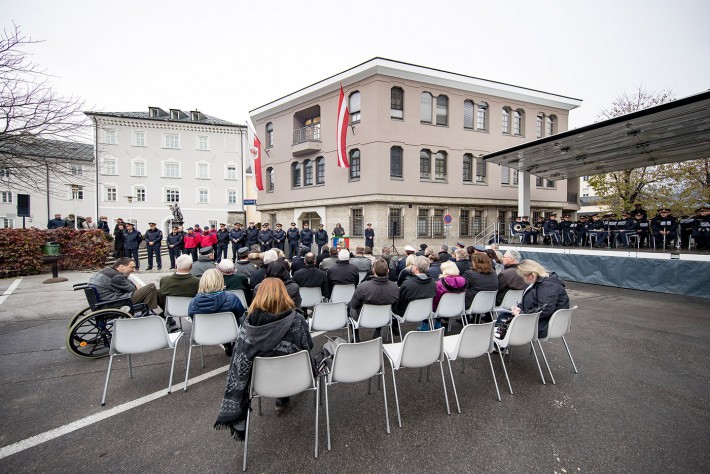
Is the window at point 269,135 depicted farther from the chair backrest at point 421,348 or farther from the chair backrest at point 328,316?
the chair backrest at point 421,348

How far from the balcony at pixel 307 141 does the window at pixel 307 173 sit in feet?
2.59

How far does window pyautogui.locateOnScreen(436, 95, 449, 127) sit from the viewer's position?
66.6ft

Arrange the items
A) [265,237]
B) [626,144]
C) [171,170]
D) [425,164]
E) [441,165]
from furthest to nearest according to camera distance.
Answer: [171,170]
[441,165]
[425,164]
[265,237]
[626,144]

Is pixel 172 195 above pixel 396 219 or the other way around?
above

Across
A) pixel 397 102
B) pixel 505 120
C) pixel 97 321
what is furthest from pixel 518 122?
pixel 97 321

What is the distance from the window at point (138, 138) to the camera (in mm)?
32125

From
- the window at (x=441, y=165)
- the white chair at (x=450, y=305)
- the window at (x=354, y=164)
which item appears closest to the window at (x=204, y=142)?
the window at (x=354, y=164)

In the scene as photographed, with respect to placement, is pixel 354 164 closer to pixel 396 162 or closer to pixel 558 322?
pixel 396 162

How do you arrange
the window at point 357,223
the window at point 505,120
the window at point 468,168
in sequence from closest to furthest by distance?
the window at point 357,223 < the window at point 468,168 < the window at point 505,120

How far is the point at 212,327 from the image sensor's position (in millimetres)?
3750

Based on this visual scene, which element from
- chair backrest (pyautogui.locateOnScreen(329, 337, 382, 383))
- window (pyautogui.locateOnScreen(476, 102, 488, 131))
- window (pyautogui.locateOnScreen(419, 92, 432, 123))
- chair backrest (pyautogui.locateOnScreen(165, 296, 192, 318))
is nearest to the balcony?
window (pyautogui.locateOnScreen(419, 92, 432, 123))

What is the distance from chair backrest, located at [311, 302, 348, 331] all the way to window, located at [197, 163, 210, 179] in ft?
114

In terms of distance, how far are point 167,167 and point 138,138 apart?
415 centimetres

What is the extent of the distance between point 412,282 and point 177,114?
4050 centimetres
